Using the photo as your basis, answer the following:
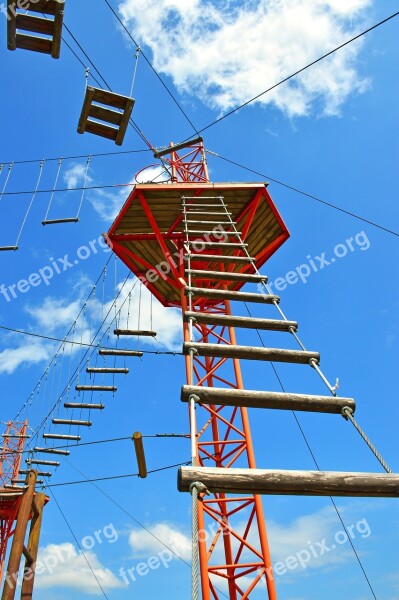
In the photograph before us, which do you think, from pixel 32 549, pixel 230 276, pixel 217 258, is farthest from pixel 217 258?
pixel 32 549

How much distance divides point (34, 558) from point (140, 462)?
512cm

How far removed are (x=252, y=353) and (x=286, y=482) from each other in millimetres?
1609

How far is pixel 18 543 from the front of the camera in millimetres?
9367

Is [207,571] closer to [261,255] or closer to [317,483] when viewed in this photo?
[317,483]

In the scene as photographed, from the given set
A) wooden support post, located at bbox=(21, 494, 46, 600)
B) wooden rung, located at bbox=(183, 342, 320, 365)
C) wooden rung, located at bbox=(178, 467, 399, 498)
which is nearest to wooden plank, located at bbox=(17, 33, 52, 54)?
wooden rung, located at bbox=(183, 342, 320, 365)

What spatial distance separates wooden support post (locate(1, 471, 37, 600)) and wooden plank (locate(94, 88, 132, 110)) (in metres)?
8.42

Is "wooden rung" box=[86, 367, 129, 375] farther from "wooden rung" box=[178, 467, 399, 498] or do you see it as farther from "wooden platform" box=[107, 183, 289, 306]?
"wooden rung" box=[178, 467, 399, 498]

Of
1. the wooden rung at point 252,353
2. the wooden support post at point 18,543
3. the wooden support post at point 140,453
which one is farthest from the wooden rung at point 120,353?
the wooden rung at point 252,353

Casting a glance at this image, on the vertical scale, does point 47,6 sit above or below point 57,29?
above

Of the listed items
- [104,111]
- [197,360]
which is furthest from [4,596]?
[104,111]

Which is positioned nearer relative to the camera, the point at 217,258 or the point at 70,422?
the point at 217,258

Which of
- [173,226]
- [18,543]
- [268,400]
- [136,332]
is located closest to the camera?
[268,400]

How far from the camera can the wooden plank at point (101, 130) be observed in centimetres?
772

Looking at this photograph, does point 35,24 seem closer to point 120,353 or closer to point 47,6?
point 47,6
